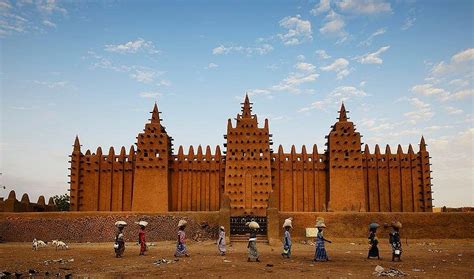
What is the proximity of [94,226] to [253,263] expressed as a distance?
12237 mm

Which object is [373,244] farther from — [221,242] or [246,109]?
[246,109]

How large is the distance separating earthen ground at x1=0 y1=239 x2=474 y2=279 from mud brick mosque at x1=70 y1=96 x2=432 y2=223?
862cm

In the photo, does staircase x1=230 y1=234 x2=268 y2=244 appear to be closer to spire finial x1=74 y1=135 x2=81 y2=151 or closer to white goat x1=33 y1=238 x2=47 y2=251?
white goat x1=33 y1=238 x2=47 y2=251

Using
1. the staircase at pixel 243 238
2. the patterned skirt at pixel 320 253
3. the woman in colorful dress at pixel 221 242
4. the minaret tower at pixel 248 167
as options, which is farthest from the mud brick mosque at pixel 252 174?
the patterned skirt at pixel 320 253

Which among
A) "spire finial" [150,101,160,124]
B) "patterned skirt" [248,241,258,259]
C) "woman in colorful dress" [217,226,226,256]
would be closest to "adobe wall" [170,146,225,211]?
"spire finial" [150,101,160,124]

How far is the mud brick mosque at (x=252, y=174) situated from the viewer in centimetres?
3231

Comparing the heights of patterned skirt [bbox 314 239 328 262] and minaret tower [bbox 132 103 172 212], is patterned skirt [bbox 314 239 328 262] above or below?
below

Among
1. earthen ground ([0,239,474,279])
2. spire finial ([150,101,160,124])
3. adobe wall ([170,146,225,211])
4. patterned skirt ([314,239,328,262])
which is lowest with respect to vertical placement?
earthen ground ([0,239,474,279])

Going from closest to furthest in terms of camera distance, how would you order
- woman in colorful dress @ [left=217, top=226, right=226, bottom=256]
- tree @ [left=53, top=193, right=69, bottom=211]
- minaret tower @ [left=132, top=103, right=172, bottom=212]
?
woman in colorful dress @ [left=217, top=226, right=226, bottom=256] → minaret tower @ [left=132, top=103, right=172, bottom=212] → tree @ [left=53, top=193, right=69, bottom=211]

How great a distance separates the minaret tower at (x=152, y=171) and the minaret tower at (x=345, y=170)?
1096cm

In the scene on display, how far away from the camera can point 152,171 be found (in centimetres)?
3228

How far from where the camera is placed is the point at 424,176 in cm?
3316

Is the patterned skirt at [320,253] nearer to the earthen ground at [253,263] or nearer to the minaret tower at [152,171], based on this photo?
the earthen ground at [253,263]

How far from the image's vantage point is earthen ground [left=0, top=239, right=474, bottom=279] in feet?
45.4
